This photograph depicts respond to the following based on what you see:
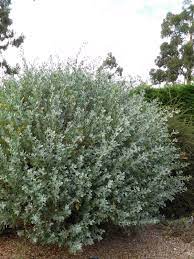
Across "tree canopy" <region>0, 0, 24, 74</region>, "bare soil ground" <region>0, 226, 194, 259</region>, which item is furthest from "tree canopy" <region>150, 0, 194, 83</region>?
"bare soil ground" <region>0, 226, 194, 259</region>

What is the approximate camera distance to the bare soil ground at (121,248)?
4.79 m

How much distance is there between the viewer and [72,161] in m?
4.54

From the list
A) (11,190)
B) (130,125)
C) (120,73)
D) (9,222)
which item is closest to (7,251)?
(9,222)

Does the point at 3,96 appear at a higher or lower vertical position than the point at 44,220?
higher

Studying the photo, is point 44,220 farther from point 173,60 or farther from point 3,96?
point 173,60

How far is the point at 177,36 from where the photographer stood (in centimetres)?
3797

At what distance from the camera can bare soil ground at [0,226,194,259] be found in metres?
4.79

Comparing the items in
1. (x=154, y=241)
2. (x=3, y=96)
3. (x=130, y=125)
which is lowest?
(x=154, y=241)

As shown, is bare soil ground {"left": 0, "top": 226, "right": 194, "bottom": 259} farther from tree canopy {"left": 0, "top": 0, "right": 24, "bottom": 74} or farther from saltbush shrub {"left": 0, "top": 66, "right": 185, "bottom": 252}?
tree canopy {"left": 0, "top": 0, "right": 24, "bottom": 74}

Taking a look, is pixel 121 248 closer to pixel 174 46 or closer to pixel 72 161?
pixel 72 161

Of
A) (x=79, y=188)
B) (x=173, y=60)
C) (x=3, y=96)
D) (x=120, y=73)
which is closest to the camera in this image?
(x=79, y=188)

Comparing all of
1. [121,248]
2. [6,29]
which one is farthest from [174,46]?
[121,248]

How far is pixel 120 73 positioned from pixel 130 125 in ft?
4.44

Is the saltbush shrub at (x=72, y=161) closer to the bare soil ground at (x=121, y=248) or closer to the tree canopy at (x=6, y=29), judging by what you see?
the bare soil ground at (x=121, y=248)
